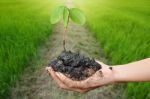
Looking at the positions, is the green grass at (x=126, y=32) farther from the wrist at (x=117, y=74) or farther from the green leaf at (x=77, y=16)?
the green leaf at (x=77, y=16)

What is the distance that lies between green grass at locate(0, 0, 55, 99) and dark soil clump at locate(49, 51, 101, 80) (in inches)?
29.1

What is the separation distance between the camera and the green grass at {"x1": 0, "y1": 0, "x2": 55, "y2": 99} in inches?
66.6

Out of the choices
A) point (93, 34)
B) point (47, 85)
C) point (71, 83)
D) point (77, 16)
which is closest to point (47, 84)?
point (47, 85)

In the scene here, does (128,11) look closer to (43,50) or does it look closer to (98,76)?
(43,50)

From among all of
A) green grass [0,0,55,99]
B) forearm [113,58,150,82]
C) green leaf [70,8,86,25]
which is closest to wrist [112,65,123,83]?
forearm [113,58,150,82]

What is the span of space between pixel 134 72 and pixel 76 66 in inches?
5.5

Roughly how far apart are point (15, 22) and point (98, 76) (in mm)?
1730

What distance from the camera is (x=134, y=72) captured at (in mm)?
841

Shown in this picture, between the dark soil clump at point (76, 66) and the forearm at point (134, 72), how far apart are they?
53mm

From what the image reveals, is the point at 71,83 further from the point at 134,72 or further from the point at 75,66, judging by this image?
the point at 134,72

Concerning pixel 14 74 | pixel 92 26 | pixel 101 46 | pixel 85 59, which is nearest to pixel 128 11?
pixel 92 26

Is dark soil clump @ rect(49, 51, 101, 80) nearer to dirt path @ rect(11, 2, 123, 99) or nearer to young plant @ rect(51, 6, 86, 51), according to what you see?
young plant @ rect(51, 6, 86, 51)

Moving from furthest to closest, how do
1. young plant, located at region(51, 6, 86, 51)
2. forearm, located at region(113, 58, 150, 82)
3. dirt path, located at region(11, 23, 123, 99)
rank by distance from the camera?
dirt path, located at region(11, 23, 123, 99) → forearm, located at region(113, 58, 150, 82) → young plant, located at region(51, 6, 86, 51)

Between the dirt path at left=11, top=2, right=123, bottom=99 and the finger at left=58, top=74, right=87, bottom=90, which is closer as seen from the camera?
the finger at left=58, top=74, right=87, bottom=90
